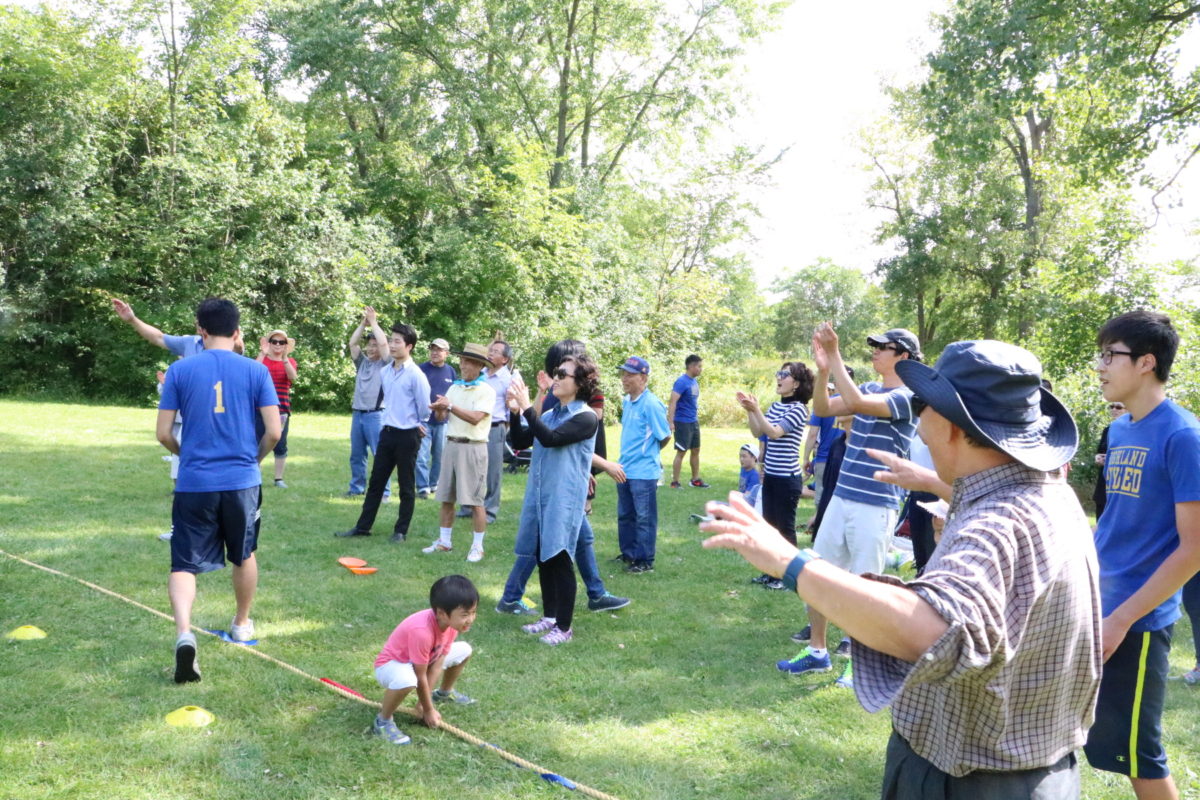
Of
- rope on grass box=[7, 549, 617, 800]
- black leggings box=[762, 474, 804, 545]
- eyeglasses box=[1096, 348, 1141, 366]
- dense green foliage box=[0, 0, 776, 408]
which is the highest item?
dense green foliage box=[0, 0, 776, 408]

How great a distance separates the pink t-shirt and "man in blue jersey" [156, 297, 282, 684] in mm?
1320

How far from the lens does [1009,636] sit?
1.69 m

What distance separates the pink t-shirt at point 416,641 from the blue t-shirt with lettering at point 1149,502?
2843 mm

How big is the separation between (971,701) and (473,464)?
6296 mm

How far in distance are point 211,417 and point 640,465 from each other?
406cm

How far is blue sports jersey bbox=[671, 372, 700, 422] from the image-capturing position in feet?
42.2

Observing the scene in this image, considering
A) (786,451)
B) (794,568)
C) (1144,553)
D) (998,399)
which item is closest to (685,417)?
(786,451)

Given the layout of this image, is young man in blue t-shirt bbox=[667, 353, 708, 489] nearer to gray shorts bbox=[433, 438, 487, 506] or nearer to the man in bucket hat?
gray shorts bbox=[433, 438, 487, 506]

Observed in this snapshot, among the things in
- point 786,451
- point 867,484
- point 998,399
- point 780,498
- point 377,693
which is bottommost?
point 377,693

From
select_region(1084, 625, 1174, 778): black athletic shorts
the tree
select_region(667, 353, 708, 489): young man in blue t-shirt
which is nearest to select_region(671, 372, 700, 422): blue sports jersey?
select_region(667, 353, 708, 489): young man in blue t-shirt

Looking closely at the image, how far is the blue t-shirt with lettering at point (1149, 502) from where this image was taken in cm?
304

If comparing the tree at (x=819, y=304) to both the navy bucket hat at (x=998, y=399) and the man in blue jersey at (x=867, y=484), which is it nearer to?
the man in blue jersey at (x=867, y=484)

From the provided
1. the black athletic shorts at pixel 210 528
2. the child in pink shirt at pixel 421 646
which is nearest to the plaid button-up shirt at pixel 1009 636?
the child in pink shirt at pixel 421 646

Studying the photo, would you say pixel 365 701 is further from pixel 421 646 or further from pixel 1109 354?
pixel 1109 354
